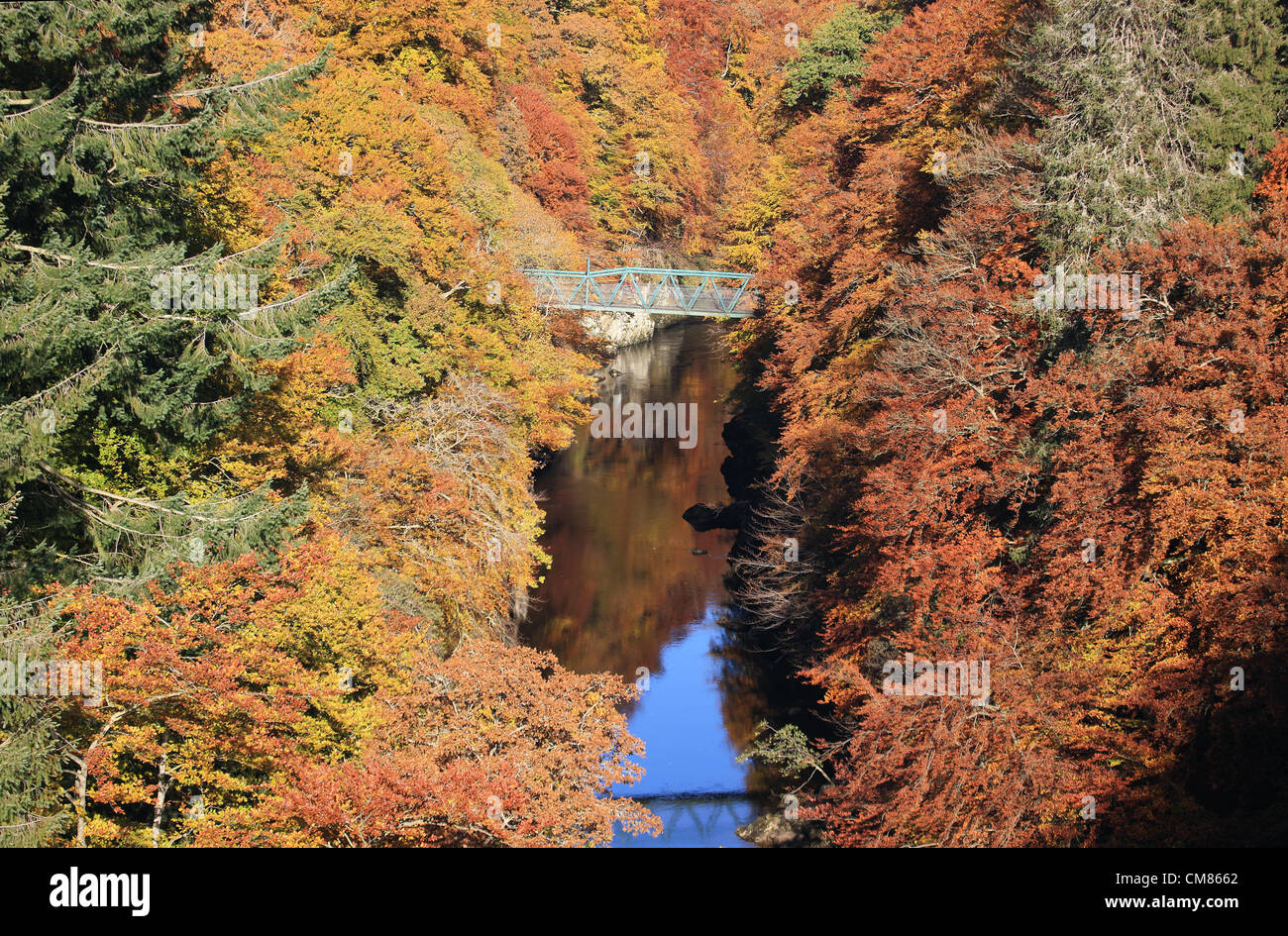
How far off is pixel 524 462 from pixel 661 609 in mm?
4921

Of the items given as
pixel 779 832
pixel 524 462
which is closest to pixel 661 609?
pixel 524 462

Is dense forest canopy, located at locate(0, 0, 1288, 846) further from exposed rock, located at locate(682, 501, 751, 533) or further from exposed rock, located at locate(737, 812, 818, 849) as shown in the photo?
exposed rock, located at locate(682, 501, 751, 533)

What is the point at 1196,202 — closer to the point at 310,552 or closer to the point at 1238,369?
the point at 1238,369

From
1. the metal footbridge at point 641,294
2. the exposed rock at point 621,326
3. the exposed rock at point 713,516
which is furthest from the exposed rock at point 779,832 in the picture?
the exposed rock at point 621,326

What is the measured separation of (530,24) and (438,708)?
132 ft

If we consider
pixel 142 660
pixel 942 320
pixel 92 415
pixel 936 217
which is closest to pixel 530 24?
pixel 936 217

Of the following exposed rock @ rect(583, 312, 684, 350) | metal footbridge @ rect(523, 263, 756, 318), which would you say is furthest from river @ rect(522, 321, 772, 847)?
metal footbridge @ rect(523, 263, 756, 318)

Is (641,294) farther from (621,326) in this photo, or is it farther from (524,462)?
(524,462)

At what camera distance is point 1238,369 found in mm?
12383

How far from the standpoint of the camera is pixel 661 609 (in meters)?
24.9

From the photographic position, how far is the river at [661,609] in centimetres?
1772

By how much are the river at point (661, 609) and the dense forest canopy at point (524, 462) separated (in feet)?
5.41

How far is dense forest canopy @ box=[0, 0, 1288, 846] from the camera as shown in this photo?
9.77m

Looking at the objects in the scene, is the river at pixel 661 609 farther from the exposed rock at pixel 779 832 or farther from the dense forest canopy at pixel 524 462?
the dense forest canopy at pixel 524 462
